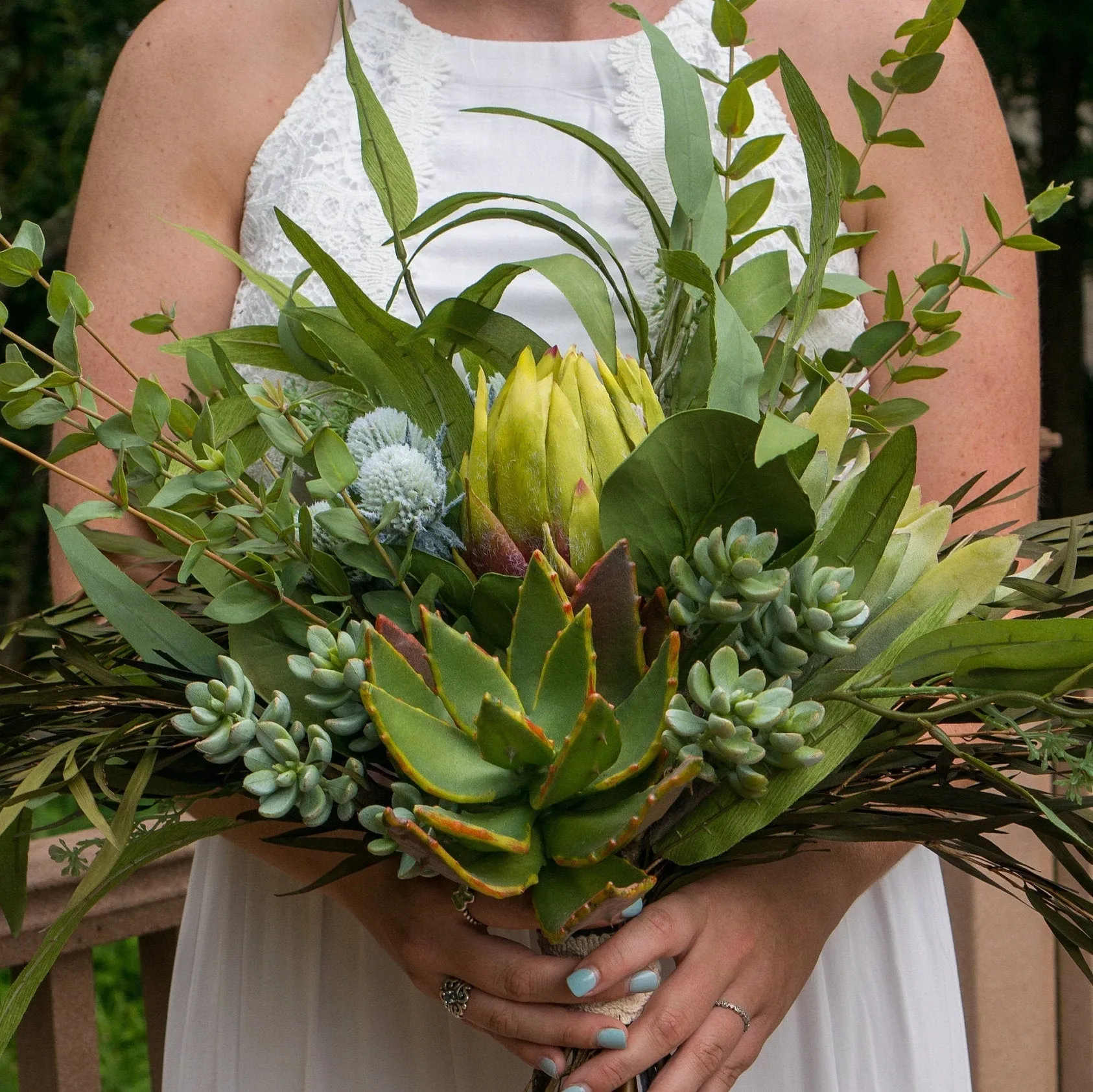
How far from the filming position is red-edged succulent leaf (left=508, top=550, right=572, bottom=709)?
18.3 inches

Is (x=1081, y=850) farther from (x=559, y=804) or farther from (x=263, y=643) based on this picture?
(x=263, y=643)

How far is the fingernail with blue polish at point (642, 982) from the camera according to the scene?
0.58m

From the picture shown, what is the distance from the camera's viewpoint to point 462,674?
0.46 m

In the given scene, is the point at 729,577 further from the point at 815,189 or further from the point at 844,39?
the point at 844,39

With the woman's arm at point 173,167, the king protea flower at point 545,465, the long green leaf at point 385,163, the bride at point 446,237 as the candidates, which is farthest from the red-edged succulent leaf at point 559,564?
the woman's arm at point 173,167

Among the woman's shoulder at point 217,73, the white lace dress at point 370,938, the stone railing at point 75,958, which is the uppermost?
the woman's shoulder at point 217,73

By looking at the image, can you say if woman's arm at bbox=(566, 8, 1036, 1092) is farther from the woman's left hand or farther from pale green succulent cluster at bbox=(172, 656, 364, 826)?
pale green succulent cluster at bbox=(172, 656, 364, 826)

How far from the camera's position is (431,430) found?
60 centimetres

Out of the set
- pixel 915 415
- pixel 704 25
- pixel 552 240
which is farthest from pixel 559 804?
pixel 704 25

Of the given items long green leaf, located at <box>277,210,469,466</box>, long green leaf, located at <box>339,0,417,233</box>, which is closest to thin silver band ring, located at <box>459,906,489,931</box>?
long green leaf, located at <box>277,210,469,466</box>

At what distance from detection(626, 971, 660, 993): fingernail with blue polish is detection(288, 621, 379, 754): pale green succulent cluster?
195 mm

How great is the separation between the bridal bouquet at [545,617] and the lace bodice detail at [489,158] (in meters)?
0.29

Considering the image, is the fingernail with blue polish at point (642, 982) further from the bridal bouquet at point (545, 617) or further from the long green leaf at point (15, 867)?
the long green leaf at point (15, 867)

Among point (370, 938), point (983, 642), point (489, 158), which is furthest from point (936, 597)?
point (489, 158)
